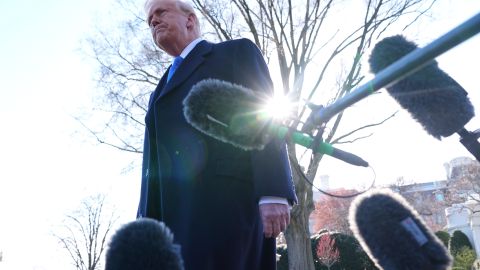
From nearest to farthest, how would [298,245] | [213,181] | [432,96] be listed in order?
[432,96], [213,181], [298,245]

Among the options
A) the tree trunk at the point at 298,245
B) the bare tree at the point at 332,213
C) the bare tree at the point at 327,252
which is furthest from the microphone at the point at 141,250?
the bare tree at the point at 332,213

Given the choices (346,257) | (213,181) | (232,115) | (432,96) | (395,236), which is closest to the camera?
(395,236)

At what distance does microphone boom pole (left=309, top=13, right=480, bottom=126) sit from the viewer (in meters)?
0.91

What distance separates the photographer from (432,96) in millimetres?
1604

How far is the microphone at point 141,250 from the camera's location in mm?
1455

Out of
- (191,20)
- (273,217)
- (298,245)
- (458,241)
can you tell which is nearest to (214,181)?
(273,217)

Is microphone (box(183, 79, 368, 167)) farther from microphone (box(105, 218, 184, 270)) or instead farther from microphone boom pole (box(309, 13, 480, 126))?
microphone (box(105, 218, 184, 270))

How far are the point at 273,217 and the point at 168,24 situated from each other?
1.49 meters

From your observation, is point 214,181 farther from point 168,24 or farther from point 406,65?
point 406,65

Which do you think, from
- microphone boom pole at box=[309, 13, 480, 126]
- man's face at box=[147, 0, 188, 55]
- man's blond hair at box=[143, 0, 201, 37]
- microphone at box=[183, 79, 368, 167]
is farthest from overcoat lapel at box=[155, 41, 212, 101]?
microphone boom pole at box=[309, 13, 480, 126]

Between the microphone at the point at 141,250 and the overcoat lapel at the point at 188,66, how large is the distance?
1.27 m

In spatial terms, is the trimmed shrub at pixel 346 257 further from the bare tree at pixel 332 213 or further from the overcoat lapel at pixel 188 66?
the bare tree at pixel 332 213

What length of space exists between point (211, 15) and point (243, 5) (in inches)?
32.3

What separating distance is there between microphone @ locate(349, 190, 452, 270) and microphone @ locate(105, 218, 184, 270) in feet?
2.00
